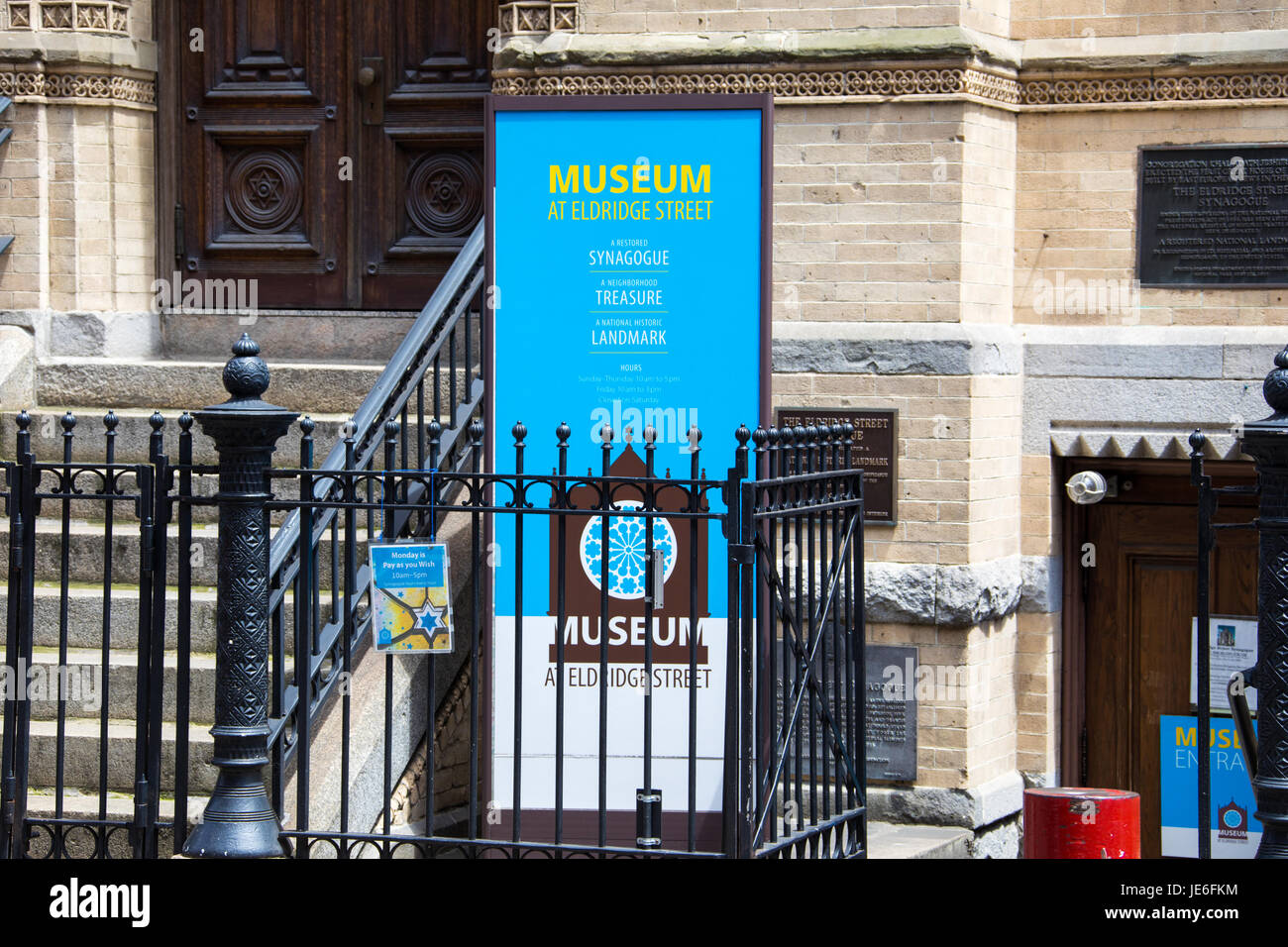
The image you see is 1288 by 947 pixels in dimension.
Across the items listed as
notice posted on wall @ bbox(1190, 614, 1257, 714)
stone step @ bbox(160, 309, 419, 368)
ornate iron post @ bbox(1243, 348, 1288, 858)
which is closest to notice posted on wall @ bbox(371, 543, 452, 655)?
ornate iron post @ bbox(1243, 348, 1288, 858)

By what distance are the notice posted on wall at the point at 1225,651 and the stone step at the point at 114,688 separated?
4595 mm

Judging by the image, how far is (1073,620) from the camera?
28.1 ft

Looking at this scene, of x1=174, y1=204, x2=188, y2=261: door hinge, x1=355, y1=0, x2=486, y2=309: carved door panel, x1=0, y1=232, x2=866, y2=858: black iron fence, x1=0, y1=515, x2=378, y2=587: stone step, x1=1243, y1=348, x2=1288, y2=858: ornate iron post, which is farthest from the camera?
x1=174, y1=204, x2=188, y2=261: door hinge

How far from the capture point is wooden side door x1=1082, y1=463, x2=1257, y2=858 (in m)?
8.48

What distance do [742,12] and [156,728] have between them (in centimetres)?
417

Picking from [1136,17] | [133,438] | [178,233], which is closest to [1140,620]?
[1136,17]

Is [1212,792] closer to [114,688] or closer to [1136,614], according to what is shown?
[1136,614]

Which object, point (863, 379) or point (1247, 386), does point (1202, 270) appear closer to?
point (1247, 386)

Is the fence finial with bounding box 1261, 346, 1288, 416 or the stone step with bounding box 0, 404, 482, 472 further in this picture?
the stone step with bounding box 0, 404, 482, 472

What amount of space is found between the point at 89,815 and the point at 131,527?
1746 millimetres

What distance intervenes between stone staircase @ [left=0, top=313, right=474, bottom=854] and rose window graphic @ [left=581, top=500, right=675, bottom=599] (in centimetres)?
99

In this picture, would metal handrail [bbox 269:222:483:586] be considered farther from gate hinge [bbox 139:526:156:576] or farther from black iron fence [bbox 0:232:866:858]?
gate hinge [bbox 139:526:156:576]

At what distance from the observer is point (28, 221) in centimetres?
900

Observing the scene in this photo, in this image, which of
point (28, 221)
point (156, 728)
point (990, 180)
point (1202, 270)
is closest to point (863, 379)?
point (990, 180)
